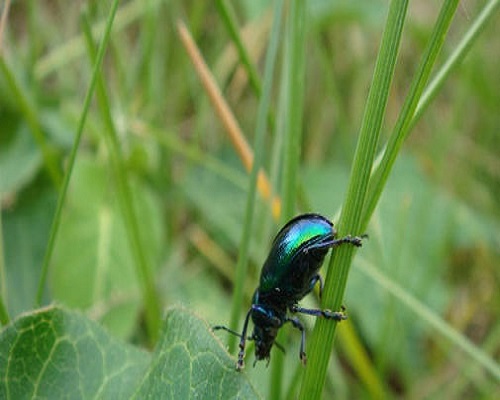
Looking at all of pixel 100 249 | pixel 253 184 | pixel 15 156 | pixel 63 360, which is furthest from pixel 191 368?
pixel 15 156

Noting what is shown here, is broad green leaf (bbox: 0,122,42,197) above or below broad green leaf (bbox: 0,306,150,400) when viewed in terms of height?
above

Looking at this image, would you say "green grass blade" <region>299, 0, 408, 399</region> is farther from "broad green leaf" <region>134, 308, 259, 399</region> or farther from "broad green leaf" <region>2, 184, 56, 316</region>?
"broad green leaf" <region>2, 184, 56, 316</region>

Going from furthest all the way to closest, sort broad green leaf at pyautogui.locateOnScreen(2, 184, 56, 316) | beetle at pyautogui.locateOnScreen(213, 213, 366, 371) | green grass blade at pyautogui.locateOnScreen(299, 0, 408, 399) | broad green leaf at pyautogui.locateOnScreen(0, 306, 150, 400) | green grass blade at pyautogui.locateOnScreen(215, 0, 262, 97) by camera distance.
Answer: broad green leaf at pyautogui.locateOnScreen(2, 184, 56, 316) < green grass blade at pyautogui.locateOnScreen(215, 0, 262, 97) < beetle at pyautogui.locateOnScreen(213, 213, 366, 371) < broad green leaf at pyautogui.locateOnScreen(0, 306, 150, 400) < green grass blade at pyautogui.locateOnScreen(299, 0, 408, 399)

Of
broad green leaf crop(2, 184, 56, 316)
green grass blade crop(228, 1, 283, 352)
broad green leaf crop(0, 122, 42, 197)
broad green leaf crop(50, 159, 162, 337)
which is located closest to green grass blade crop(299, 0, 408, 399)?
green grass blade crop(228, 1, 283, 352)

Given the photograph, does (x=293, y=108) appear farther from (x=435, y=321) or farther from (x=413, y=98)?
(x=435, y=321)

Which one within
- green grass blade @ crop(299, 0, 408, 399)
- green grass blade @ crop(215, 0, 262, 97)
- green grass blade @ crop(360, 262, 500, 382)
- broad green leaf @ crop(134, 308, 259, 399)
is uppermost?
green grass blade @ crop(215, 0, 262, 97)

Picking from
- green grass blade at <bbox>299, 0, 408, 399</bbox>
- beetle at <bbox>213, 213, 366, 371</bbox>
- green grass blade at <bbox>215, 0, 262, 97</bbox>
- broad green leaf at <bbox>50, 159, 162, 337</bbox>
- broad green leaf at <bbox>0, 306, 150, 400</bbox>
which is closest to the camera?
green grass blade at <bbox>299, 0, 408, 399</bbox>

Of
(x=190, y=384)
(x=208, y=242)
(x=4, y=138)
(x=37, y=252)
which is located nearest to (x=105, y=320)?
(x=37, y=252)
